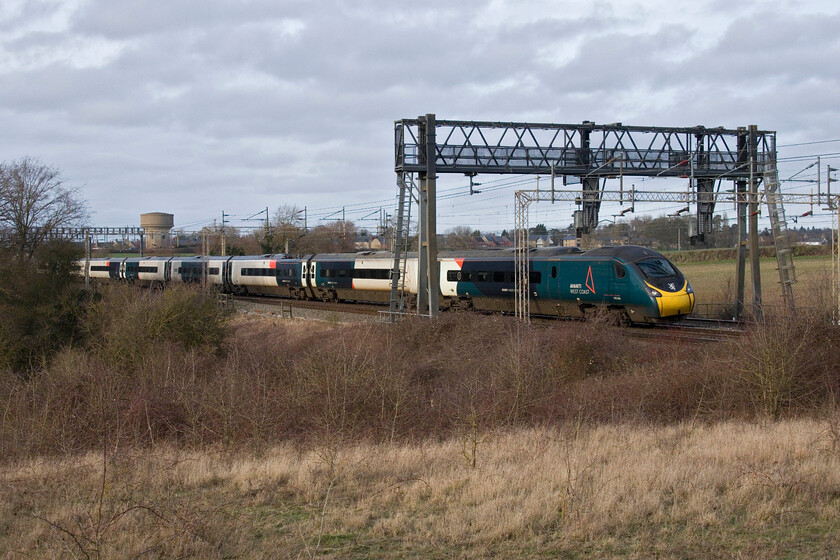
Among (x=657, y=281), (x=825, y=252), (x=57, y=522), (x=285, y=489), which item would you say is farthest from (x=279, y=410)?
(x=825, y=252)

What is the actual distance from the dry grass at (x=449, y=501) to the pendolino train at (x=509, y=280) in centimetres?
1182

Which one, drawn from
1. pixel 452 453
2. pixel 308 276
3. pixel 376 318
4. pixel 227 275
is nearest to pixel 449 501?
pixel 452 453

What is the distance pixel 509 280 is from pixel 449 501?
20.4 metres

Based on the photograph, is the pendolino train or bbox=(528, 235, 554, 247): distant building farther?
bbox=(528, 235, 554, 247): distant building

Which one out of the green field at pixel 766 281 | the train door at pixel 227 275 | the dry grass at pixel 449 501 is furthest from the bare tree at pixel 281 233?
the dry grass at pixel 449 501

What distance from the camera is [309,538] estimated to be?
24.0 ft

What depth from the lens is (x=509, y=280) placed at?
28547 mm

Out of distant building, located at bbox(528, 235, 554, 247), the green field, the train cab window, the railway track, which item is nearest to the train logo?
the train cab window

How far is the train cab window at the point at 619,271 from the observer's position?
2378 centimetres

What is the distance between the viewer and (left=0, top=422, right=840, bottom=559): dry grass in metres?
6.92

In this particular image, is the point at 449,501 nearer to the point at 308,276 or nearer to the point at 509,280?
the point at 509,280

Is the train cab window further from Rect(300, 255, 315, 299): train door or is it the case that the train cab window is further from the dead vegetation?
Rect(300, 255, 315, 299): train door

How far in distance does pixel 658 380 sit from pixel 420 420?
5.88 m

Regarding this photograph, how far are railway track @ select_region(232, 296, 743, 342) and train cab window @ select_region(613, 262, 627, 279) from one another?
1.81 meters
